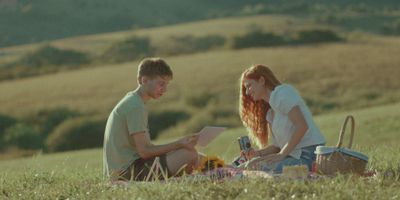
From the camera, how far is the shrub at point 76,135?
1575 inches

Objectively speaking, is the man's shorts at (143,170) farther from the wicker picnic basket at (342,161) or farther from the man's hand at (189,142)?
the wicker picnic basket at (342,161)

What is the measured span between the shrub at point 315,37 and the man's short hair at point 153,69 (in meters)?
62.5

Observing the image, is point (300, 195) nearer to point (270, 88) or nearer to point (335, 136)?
point (270, 88)

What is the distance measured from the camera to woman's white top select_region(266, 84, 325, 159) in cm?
945

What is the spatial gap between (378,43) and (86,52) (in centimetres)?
2294

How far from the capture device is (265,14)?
322ft

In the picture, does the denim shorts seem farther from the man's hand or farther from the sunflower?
→ the man's hand

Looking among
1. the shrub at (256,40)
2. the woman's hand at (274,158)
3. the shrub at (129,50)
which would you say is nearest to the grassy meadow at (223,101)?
the woman's hand at (274,158)

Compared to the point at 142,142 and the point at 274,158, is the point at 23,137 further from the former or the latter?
the point at 274,158

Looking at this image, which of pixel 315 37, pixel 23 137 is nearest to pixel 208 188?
pixel 23 137

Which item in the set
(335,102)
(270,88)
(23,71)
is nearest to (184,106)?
(335,102)

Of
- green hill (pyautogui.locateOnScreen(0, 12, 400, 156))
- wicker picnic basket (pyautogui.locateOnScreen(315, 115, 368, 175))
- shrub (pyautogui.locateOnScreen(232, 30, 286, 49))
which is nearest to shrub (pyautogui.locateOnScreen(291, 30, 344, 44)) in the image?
shrub (pyautogui.locateOnScreen(232, 30, 286, 49))

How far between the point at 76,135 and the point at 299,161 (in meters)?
32.2

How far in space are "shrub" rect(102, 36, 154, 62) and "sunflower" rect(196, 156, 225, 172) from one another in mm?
62389
